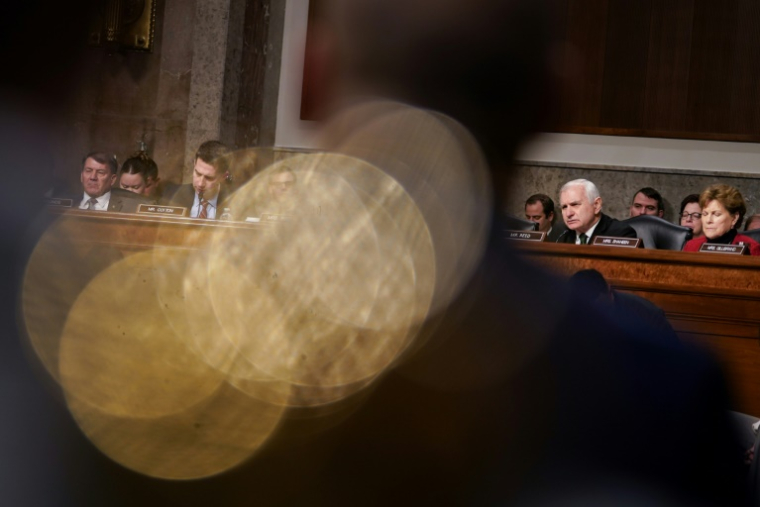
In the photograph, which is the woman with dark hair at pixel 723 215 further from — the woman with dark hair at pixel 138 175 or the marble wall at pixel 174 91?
the marble wall at pixel 174 91

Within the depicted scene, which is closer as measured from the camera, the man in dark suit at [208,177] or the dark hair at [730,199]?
the dark hair at [730,199]

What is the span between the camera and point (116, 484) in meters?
1.54

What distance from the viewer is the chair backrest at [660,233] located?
4266 mm

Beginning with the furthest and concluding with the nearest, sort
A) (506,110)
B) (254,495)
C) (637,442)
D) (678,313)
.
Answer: (678,313) < (254,495) < (637,442) < (506,110)

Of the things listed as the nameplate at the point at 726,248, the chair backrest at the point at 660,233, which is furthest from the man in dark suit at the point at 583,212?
the nameplate at the point at 726,248

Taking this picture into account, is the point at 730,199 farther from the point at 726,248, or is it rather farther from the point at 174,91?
the point at 174,91

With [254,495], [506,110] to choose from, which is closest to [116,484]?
[254,495]

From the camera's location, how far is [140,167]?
17.4 ft

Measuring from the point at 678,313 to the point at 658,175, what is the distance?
163 inches

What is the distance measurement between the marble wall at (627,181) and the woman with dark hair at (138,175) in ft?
9.09

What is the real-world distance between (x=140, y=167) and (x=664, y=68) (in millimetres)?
4070

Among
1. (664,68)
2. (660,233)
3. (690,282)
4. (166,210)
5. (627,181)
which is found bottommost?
(690,282)

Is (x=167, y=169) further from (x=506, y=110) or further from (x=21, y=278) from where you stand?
(x=506, y=110)

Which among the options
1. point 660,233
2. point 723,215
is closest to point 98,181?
point 660,233
